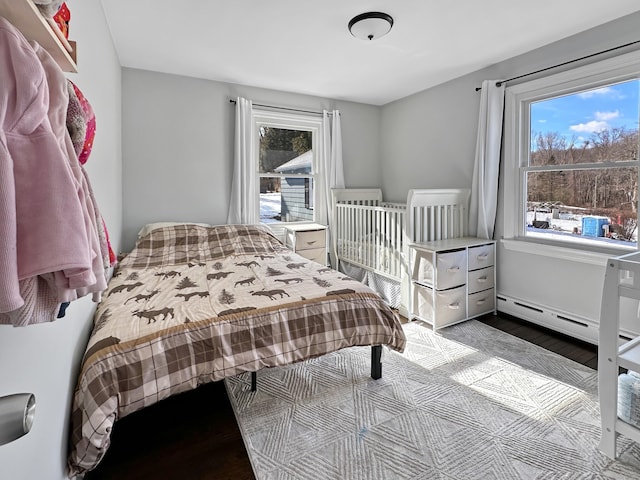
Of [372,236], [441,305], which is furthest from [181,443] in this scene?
[372,236]

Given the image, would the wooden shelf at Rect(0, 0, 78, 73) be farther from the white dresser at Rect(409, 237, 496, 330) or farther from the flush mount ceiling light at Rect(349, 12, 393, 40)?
the white dresser at Rect(409, 237, 496, 330)

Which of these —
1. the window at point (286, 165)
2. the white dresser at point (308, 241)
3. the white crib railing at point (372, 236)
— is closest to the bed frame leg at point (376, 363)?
the white crib railing at point (372, 236)

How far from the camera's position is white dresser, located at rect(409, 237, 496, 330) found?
2.80 meters

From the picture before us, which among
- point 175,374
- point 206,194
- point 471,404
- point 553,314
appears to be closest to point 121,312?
point 175,374

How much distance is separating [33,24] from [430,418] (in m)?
2.05

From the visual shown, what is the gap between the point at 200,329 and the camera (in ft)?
4.91

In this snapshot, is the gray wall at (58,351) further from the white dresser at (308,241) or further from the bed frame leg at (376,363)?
the white dresser at (308,241)

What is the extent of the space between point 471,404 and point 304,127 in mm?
3364

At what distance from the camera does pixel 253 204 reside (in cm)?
381

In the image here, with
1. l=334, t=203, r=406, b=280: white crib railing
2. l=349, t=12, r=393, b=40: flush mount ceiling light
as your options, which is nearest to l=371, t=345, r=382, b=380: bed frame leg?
l=334, t=203, r=406, b=280: white crib railing

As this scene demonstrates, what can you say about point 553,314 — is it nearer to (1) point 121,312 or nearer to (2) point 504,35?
(2) point 504,35

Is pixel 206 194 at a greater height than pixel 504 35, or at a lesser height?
lesser

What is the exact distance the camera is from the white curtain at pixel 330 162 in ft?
13.6

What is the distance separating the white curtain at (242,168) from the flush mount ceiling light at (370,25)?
1591mm
